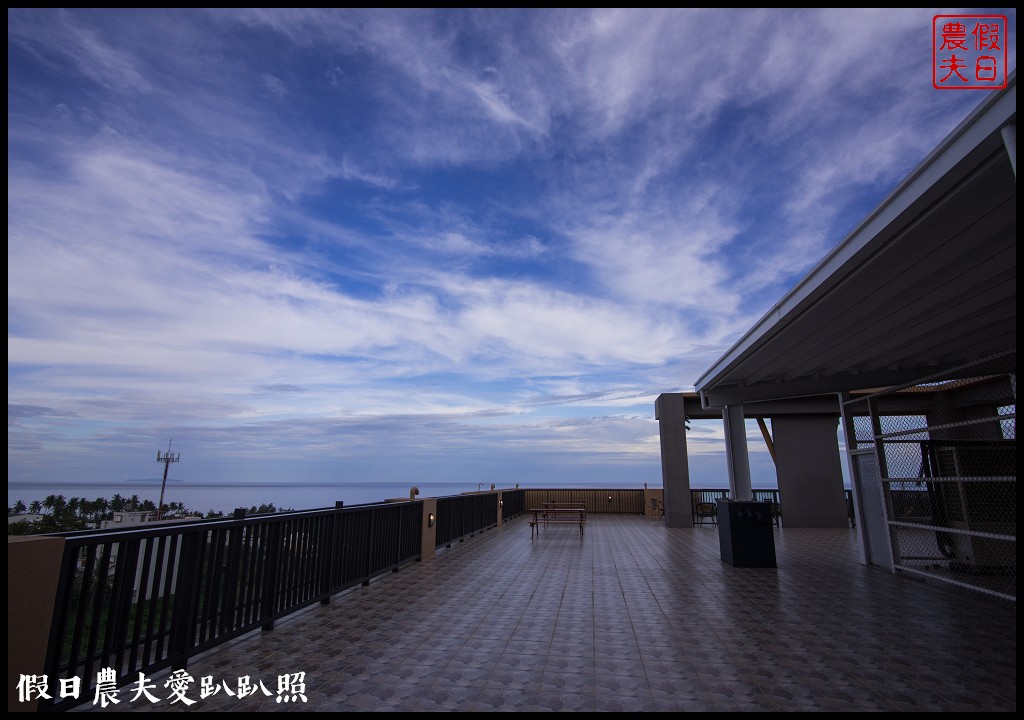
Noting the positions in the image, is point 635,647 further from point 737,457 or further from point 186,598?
point 737,457

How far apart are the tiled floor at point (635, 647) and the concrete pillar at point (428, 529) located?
1205 millimetres

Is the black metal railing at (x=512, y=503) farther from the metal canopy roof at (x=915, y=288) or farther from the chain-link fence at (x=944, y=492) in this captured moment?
the chain-link fence at (x=944, y=492)

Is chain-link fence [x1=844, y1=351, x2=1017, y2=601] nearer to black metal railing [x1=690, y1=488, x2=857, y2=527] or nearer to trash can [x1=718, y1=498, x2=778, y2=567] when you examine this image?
trash can [x1=718, y1=498, x2=778, y2=567]

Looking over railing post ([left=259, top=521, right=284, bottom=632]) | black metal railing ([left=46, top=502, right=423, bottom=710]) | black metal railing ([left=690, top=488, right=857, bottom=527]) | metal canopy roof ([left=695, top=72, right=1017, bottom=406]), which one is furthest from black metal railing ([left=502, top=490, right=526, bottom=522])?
railing post ([left=259, top=521, right=284, bottom=632])

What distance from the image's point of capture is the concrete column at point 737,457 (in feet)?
35.9

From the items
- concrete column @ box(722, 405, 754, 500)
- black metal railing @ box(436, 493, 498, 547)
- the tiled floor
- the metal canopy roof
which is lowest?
the tiled floor

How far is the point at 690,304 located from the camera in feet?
55.6

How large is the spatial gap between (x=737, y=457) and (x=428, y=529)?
7.31m

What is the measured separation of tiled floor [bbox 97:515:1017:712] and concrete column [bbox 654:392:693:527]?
25.3ft

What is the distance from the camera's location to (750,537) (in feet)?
26.3

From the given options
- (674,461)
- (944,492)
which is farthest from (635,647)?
(674,461)

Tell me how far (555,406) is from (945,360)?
2914cm

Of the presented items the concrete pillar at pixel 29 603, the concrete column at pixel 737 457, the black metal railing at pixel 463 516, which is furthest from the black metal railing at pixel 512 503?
the concrete pillar at pixel 29 603

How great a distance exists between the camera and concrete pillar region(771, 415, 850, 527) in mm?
14414
